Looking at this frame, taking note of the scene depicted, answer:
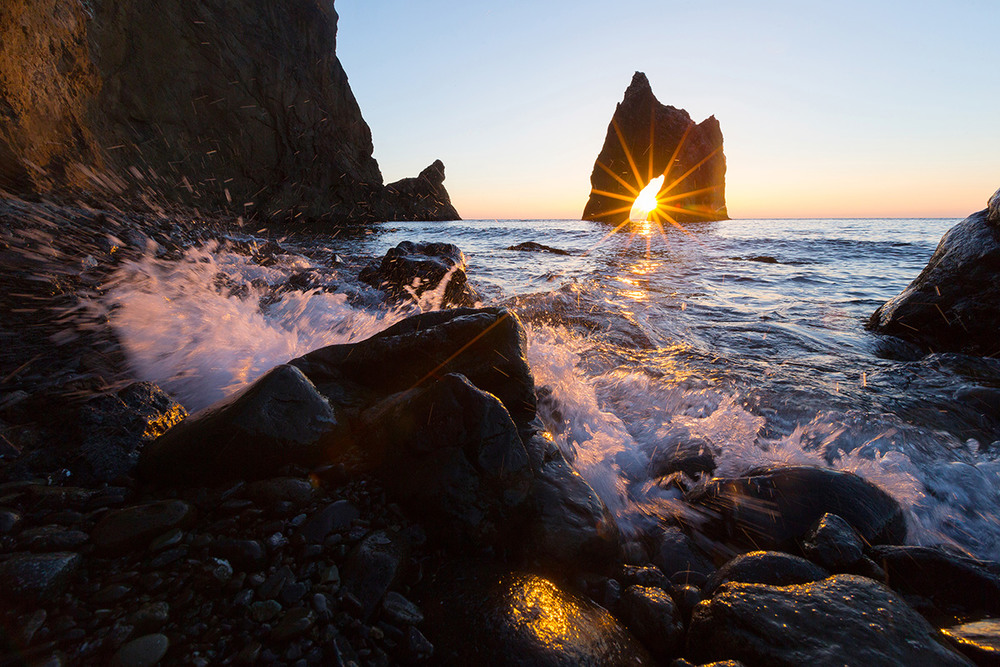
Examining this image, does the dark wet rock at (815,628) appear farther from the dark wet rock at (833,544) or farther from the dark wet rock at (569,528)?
the dark wet rock at (569,528)

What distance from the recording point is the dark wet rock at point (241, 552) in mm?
1425

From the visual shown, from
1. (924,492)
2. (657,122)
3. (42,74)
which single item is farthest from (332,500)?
(657,122)

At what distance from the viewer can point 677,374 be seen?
4184 mm

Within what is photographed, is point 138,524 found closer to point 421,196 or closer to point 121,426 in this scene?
point 121,426

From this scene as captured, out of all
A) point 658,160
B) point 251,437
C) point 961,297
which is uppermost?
point 658,160

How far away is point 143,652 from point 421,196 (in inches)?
2795

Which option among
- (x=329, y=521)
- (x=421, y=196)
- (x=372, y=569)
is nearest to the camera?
(x=372, y=569)

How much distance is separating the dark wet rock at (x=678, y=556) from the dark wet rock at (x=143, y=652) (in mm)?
1987

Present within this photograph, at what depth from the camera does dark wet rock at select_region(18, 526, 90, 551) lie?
4.47 ft

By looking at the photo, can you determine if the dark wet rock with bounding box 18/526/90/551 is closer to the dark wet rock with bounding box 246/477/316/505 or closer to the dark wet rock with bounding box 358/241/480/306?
the dark wet rock with bounding box 246/477/316/505

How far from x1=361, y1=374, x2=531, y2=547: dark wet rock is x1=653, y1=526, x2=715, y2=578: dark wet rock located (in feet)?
2.67

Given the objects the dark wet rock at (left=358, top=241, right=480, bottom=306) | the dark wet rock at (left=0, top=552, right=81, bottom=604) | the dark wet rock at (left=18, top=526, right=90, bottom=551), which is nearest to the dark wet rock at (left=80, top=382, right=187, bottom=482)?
the dark wet rock at (left=18, top=526, right=90, bottom=551)

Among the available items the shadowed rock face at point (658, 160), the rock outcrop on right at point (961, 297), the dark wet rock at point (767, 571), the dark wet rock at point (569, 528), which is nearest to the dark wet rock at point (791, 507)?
the dark wet rock at point (767, 571)

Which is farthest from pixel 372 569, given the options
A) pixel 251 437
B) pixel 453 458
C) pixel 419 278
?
pixel 419 278
